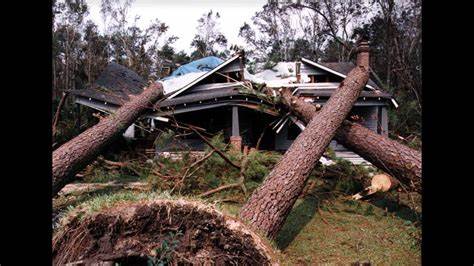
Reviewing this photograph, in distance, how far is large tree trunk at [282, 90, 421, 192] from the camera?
210 inches

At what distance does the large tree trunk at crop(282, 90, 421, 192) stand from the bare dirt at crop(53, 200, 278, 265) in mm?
3313

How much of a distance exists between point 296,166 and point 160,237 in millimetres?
2249

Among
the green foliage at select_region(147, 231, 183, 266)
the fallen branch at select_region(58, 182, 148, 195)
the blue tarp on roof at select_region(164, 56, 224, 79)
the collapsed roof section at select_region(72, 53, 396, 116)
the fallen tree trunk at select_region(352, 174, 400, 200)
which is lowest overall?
the fallen branch at select_region(58, 182, 148, 195)

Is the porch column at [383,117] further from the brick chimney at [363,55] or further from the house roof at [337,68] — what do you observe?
the brick chimney at [363,55]

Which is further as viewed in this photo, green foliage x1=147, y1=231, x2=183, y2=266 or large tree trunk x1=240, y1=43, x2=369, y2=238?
large tree trunk x1=240, y1=43, x2=369, y2=238

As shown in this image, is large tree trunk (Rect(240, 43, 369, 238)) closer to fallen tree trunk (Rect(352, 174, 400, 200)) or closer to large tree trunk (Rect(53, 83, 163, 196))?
fallen tree trunk (Rect(352, 174, 400, 200))

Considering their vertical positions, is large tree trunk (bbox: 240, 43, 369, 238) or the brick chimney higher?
the brick chimney

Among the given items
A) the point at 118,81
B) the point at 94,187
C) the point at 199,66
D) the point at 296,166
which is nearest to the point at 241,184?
the point at 296,166

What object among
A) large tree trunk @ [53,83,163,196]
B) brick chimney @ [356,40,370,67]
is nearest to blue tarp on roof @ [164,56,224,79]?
large tree trunk @ [53,83,163,196]

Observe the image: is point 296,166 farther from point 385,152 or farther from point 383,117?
point 383,117

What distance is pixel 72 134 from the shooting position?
11500 mm
